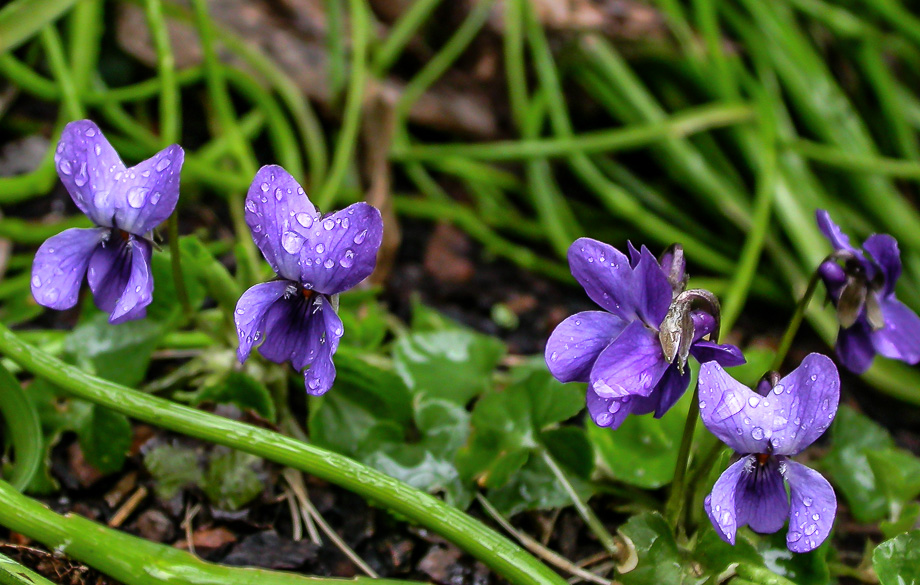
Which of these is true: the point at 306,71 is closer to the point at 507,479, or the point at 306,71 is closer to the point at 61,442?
the point at 61,442

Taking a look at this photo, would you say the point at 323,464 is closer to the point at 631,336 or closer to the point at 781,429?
the point at 631,336

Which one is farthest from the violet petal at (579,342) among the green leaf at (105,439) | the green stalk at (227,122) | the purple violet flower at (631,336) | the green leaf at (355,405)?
the green stalk at (227,122)

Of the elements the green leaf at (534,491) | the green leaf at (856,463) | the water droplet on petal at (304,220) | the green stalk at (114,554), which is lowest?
the green leaf at (856,463)

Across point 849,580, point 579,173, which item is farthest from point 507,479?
point 579,173

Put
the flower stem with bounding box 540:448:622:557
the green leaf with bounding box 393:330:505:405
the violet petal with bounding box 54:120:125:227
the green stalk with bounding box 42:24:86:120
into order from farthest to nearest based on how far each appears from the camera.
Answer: the green stalk with bounding box 42:24:86:120
the green leaf with bounding box 393:330:505:405
the flower stem with bounding box 540:448:622:557
the violet petal with bounding box 54:120:125:227

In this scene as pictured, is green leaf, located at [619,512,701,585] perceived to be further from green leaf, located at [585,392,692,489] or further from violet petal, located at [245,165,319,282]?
violet petal, located at [245,165,319,282]

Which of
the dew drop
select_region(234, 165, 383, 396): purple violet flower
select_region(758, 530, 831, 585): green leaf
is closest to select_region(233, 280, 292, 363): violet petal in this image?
select_region(234, 165, 383, 396): purple violet flower

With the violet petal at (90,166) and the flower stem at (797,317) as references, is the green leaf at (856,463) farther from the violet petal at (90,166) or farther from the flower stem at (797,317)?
the violet petal at (90,166)
